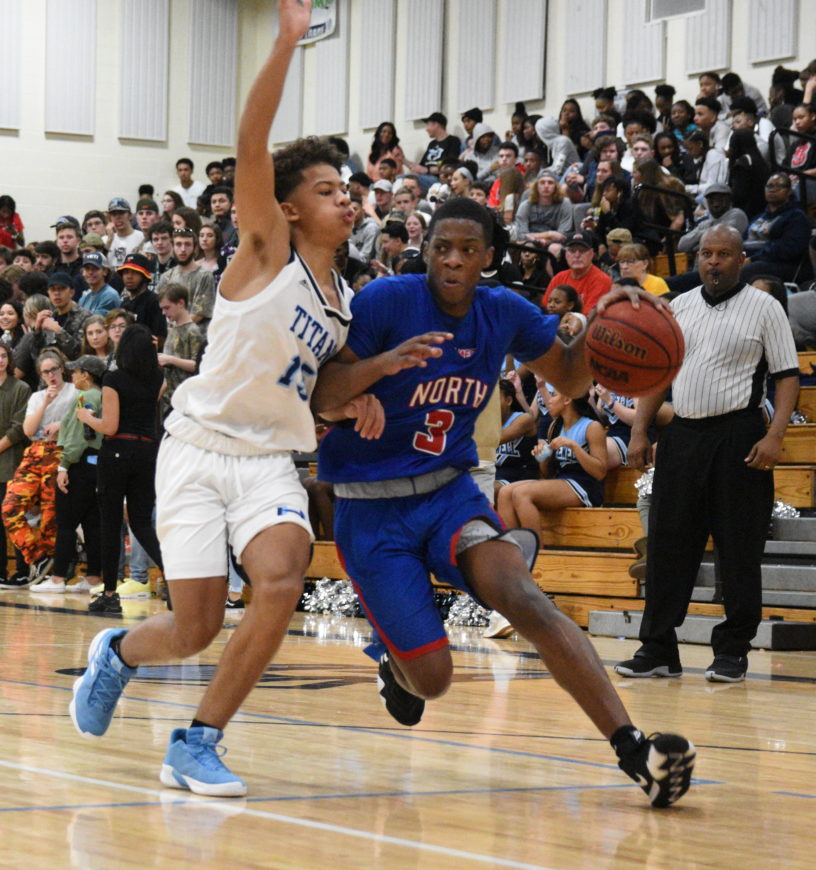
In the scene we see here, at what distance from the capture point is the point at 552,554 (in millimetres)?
8906

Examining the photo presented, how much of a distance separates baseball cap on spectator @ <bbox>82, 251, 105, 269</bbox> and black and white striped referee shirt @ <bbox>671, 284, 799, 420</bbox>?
8204 millimetres

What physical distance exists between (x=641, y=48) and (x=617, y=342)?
1477cm

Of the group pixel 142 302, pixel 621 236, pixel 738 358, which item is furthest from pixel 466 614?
pixel 142 302

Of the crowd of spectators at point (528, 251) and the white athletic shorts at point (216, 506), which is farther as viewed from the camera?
the crowd of spectators at point (528, 251)

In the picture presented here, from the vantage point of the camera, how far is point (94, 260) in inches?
524

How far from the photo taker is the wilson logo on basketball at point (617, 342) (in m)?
3.75

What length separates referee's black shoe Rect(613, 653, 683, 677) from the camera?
627 cm

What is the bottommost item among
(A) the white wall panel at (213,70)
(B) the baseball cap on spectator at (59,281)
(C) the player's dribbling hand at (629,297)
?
(C) the player's dribbling hand at (629,297)

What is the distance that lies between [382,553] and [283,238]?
87 cm

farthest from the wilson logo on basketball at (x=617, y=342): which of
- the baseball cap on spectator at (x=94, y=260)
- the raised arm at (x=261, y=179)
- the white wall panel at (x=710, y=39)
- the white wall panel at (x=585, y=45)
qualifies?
the white wall panel at (x=585, y=45)

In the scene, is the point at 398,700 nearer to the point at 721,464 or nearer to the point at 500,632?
the point at 721,464

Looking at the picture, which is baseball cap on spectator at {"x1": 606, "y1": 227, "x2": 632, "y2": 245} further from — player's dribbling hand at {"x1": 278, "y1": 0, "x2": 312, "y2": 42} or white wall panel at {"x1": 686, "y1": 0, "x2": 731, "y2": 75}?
player's dribbling hand at {"x1": 278, "y1": 0, "x2": 312, "y2": 42}

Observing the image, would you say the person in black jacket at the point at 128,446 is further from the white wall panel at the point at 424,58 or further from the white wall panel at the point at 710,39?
the white wall panel at the point at 424,58

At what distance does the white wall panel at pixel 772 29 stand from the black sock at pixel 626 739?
14.1m
